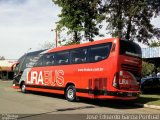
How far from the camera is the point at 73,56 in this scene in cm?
1955

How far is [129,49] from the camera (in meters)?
17.3

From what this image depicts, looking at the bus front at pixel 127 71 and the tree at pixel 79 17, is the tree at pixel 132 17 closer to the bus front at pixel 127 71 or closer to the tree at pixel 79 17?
the tree at pixel 79 17

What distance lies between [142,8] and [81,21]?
7659 millimetres

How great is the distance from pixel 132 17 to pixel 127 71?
8.44 meters

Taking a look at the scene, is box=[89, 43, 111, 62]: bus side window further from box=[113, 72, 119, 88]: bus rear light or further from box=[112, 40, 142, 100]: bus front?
box=[113, 72, 119, 88]: bus rear light

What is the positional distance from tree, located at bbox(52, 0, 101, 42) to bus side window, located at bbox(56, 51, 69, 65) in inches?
251

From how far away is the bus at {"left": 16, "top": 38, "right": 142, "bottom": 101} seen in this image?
16.6 metres

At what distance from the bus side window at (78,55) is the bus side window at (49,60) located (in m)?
2.29

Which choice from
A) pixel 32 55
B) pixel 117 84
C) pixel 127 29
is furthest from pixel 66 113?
pixel 127 29

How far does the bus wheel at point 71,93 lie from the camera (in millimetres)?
Result: 19109

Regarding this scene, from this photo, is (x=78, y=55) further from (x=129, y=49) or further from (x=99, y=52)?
(x=129, y=49)

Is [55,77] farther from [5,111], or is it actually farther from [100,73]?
[5,111]

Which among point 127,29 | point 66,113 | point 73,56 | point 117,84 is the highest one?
point 127,29

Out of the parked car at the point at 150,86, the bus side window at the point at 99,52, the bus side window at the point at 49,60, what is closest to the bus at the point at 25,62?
the bus side window at the point at 49,60
